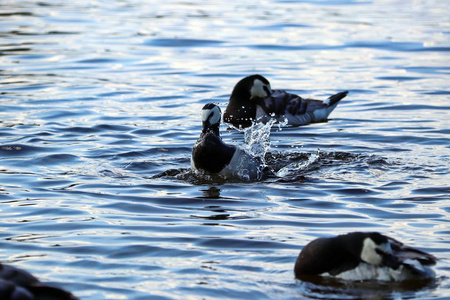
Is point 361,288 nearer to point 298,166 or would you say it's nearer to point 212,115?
point 212,115

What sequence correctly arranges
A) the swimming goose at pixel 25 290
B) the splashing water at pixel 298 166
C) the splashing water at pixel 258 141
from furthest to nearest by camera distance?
the splashing water at pixel 258 141 → the splashing water at pixel 298 166 → the swimming goose at pixel 25 290

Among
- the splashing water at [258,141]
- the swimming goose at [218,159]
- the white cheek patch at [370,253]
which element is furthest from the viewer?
the splashing water at [258,141]

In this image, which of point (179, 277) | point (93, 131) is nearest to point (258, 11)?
point (93, 131)

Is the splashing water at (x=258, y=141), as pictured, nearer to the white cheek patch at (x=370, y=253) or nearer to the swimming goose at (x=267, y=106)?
the swimming goose at (x=267, y=106)

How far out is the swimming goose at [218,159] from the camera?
11062mm

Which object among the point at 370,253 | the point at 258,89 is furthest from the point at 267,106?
the point at 370,253

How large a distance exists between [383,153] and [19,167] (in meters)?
4.86

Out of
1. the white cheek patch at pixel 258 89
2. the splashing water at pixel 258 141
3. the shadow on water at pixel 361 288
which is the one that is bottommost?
the splashing water at pixel 258 141

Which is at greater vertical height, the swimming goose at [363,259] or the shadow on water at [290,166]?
the swimming goose at [363,259]

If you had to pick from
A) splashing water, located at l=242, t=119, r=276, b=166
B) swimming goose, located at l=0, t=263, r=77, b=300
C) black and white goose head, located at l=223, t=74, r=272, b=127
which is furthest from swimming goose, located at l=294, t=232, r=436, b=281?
black and white goose head, located at l=223, t=74, r=272, b=127

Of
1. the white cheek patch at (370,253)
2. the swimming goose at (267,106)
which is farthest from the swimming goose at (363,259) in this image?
the swimming goose at (267,106)

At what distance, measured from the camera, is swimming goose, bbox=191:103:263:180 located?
1106 centimetres

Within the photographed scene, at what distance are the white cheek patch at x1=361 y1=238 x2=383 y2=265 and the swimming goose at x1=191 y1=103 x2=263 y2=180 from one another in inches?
168

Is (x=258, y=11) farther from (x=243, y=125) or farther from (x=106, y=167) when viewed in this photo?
(x=106, y=167)
